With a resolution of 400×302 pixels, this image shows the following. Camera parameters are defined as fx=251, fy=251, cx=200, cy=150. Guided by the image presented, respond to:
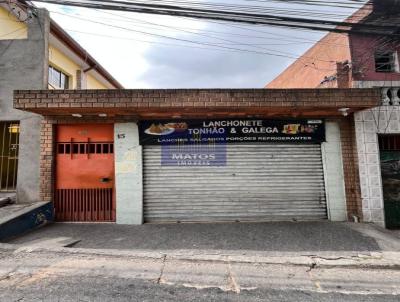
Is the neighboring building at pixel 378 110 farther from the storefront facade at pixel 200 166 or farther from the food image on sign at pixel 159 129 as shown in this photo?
the food image on sign at pixel 159 129

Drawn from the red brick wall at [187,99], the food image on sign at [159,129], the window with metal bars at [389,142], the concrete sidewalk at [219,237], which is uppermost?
the red brick wall at [187,99]

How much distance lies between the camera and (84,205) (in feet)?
22.0

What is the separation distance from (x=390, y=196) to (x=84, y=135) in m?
8.44

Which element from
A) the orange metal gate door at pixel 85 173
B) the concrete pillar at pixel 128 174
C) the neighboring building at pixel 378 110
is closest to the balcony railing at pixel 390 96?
the neighboring building at pixel 378 110

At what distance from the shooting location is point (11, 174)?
7.11 meters

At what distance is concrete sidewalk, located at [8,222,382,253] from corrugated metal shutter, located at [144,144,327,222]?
375 mm

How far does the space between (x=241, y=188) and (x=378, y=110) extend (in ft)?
14.1

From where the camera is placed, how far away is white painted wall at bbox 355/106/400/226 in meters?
6.58

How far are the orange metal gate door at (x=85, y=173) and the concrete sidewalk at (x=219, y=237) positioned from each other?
0.42 m

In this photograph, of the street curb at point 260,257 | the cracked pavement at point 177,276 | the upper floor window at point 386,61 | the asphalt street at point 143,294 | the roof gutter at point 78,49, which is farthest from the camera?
the roof gutter at point 78,49

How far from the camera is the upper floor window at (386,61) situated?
738 centimetres

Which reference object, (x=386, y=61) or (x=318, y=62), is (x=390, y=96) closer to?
(x=386, y=61)

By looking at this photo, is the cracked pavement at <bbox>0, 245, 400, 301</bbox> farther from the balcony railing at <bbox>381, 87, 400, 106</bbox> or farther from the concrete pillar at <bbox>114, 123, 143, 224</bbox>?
the balcony railing at <bbox>381, 87, 400, 106</bbox>

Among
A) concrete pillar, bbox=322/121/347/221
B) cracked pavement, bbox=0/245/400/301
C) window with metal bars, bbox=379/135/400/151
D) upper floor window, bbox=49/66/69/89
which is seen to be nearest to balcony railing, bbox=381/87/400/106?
window with metal bars, bbox=379/135/400/151
